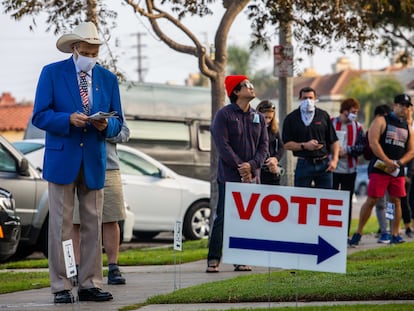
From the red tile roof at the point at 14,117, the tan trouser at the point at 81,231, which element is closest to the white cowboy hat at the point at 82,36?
the tan trouser at the point at 81,231

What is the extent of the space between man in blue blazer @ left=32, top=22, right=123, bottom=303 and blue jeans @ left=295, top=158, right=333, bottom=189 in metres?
5.08

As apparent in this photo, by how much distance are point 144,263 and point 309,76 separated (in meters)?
A: 98.9

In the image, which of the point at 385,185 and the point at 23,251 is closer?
the point at 385,185

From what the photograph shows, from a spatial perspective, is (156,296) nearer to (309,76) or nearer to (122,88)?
(122,88)

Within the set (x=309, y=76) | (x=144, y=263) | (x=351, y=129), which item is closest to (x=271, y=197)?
(x=144, y=263)

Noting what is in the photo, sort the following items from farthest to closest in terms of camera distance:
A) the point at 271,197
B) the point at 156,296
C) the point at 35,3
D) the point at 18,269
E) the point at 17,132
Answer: the point at 17,132 → the point at 35,3 → the point at 18,269 → the point at 156,296 → the point at 271,197

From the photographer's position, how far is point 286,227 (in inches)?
321

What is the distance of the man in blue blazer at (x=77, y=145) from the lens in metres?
9.50

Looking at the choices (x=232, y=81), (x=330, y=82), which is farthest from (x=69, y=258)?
(x=330, y=82)

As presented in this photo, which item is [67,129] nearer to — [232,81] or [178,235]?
[178,235]

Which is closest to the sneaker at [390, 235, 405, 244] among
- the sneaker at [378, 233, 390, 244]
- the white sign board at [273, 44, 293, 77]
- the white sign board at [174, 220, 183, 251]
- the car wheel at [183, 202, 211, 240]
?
Result: the sneaker at [378, 233, 390, 244]

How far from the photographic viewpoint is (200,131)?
25562 millimetres

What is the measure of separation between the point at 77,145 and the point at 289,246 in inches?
85.8

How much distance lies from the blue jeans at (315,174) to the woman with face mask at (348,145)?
4.94 ft
